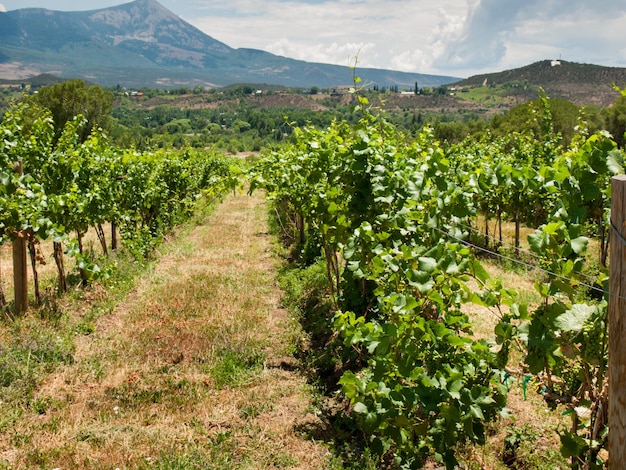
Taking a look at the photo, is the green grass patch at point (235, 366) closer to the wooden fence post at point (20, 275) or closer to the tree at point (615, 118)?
the wooden fence post at point (20, 275)

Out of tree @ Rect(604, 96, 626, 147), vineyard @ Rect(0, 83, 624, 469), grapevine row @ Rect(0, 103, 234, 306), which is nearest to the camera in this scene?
vineyard @ Rect(0, 83, 624, 469)

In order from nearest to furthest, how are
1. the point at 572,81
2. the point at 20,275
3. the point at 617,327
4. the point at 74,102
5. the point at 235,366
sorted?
the point at 617,327
the point at 235,366
the point at 20,275
the point at 74,102
the point at 572,81

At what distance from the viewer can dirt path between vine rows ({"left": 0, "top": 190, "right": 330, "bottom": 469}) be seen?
373 centimetres

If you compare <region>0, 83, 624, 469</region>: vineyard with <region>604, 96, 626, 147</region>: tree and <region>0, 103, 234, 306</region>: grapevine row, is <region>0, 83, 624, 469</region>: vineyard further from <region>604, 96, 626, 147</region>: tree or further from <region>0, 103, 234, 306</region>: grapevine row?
<region>604, 96, 626, 147</region>: tree

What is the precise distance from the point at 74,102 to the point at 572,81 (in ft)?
304

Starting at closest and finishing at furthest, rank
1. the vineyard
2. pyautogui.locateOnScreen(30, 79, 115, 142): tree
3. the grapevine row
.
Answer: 1. the vineyard
2. the grapevine row
3. pyautogui.locateOnScreen(30, 79, 115, 142): tree

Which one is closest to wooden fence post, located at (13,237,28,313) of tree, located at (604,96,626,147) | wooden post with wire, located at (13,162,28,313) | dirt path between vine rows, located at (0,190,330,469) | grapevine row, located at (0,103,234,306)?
wooden post with wire, located at (13,162,28,313)

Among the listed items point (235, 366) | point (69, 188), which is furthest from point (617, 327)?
point (69, 188)

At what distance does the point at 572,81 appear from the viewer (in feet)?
333

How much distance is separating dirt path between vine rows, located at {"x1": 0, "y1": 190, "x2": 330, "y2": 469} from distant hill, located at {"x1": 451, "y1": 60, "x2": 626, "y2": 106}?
83761 millimetres

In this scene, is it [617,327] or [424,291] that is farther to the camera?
[424,291]

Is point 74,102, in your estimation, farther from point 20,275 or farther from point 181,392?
point 181,392

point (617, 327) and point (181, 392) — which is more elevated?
point (617, 327)

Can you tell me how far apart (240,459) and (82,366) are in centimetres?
227
